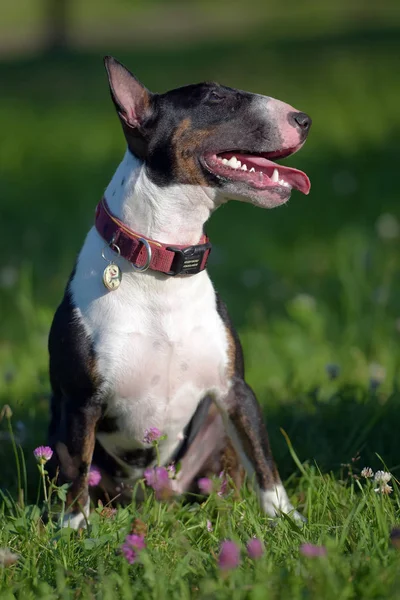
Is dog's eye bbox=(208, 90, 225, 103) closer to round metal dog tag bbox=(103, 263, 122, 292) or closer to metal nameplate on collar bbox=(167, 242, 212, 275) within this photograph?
metal nameplate on collar bbox=(167, 242, 212, 275)

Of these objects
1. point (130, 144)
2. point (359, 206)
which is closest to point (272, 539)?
point (130, 144)

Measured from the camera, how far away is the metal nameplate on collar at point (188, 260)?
10.7ft

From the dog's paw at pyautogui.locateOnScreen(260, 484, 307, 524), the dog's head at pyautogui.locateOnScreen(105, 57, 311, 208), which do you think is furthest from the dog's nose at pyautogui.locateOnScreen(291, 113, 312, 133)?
the dog's paw at pyautogui.locateOnScreen(260, 484, 307, 524)

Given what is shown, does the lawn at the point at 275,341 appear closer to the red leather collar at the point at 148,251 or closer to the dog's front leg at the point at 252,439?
the dog's front leg at the point at 252,439

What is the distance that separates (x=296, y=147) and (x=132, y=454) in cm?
127

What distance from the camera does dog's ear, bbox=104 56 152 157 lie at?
10.7 ft

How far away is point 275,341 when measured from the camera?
555 cm

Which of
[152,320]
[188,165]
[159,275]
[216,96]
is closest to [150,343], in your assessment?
[152,320]

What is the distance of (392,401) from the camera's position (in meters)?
3.98

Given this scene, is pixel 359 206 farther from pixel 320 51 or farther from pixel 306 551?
pixel 320 51

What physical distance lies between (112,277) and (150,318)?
0.64 feet

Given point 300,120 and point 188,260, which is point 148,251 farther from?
point 300,120

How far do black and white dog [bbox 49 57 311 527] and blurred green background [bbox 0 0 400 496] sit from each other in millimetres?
609

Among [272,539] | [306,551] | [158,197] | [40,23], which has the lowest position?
[40,23]
